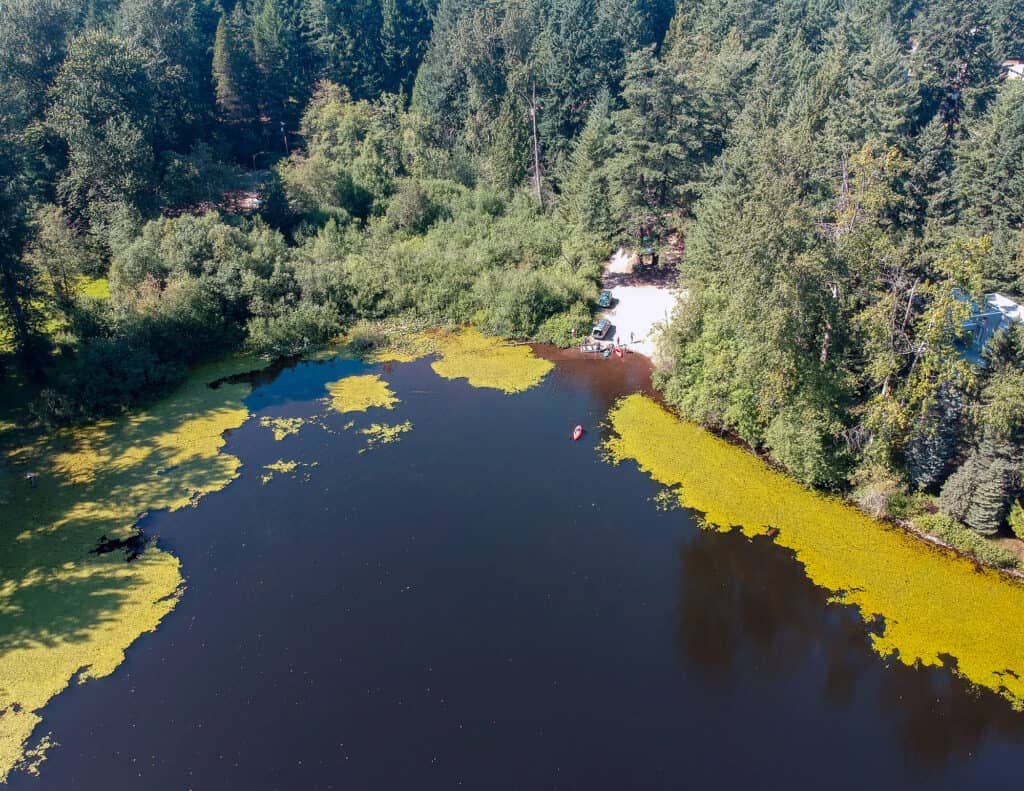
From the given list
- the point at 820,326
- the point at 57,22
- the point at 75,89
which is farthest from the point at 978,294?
the point at 57,22

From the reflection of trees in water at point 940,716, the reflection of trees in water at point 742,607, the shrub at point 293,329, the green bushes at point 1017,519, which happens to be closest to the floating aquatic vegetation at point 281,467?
the shrub at point 293,329

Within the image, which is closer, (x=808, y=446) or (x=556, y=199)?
(x=808, y=446)

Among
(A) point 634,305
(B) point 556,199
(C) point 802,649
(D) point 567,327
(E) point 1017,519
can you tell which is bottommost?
(C) point 802,649

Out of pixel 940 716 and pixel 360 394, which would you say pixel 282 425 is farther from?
pixel 940 716

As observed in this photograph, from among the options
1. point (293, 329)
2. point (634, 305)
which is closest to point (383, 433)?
point (293, 329)

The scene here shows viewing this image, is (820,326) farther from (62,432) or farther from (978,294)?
(62,432)

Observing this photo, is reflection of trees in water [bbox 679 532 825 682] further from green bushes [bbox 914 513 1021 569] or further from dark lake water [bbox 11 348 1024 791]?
green bushes [bbox 914 513 1021 569]
